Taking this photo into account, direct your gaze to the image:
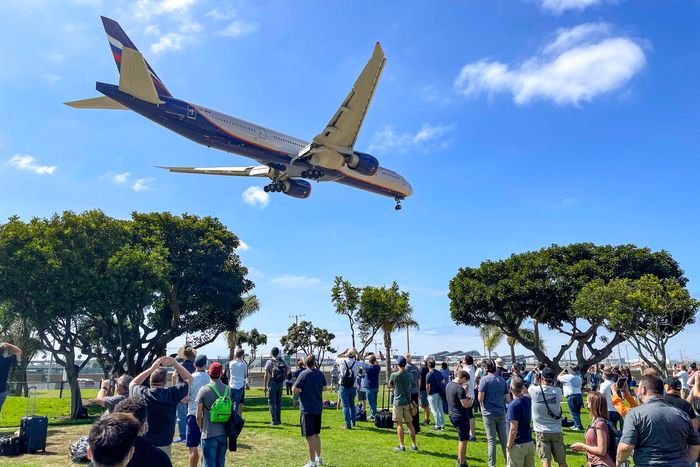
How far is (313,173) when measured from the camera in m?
29.5

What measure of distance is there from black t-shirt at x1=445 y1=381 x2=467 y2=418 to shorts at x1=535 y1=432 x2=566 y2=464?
178cm

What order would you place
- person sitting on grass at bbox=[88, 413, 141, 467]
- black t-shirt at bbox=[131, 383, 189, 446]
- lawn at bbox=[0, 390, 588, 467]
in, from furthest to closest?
lawn at bbox=[0, 390, 588, 467] < black t-shirt at bbox=[131, 383, 189, 446] < person sitting on grass at bbox=[88, 413, 141, 467]

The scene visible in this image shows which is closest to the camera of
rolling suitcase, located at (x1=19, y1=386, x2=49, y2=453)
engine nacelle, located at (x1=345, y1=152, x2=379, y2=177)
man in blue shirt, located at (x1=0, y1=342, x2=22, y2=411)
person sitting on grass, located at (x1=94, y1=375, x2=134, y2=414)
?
person sitting on grass, located at (x1=94, y1=375, x2=134, y2=414)

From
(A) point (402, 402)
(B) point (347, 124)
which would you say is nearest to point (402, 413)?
(A) point (402, 402)

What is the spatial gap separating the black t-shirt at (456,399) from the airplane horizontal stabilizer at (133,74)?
2090 cm

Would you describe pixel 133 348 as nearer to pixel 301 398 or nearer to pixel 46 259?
pixel 46 259

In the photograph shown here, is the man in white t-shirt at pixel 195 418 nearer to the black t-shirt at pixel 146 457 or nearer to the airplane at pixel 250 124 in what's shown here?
the black t-shirt at pixel 146 457

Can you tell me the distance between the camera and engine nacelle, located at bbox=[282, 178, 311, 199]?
33125 mm

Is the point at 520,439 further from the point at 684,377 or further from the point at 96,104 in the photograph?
the point at 96,104

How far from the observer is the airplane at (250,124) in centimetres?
2339

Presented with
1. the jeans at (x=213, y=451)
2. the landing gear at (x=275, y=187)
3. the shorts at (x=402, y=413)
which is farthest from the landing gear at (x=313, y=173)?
the jeans at (x=213, y=451)

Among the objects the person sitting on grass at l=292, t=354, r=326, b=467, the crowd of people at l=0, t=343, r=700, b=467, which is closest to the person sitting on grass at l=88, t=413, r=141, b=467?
the crowd of people at l=0, t=343, r=700, b=467

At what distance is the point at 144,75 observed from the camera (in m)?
23.4

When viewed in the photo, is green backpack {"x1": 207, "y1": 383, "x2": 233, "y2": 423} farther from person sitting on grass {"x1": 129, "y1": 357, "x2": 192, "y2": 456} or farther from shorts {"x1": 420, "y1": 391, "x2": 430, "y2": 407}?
shorts {"x1": 420, "y1": 391, "x2": 430, "y2": 407}
